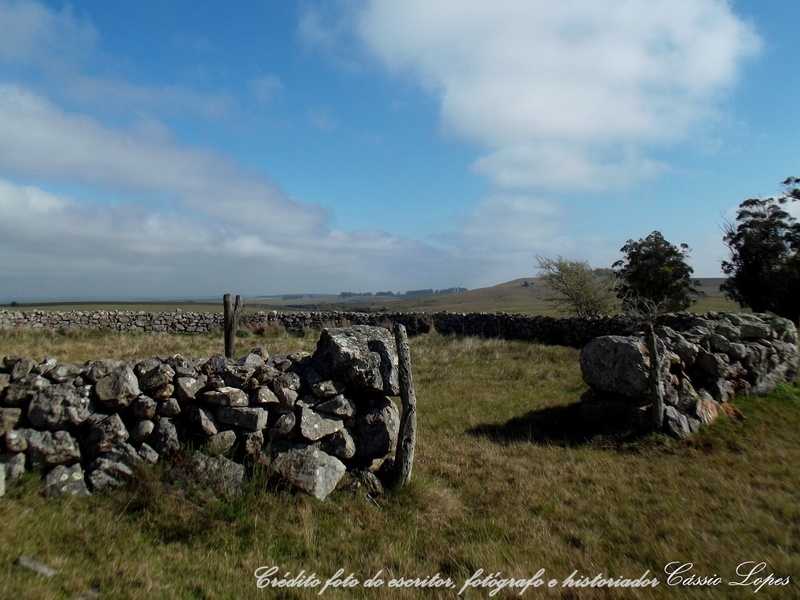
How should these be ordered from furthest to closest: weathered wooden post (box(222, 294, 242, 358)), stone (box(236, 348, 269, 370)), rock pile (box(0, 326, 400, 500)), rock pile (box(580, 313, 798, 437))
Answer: weathered wooden post (box(222, 294, 242, 358))
rock pile (box(580, 313, 798, 437))
stone (box(236, 348, 269, 370))
rock pile (box(0, 326, 400, 500))

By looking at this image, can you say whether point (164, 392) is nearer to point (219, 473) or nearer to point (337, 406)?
point (219, 473)

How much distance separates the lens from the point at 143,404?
238 inches

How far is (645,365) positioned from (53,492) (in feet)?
30.6

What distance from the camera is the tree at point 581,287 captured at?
31.8 m

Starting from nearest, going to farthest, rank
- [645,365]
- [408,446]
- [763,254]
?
1. [408,446]
2. [645,365]
3. [763,254]

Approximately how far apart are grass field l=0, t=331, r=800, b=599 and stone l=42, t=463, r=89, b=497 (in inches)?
5.0

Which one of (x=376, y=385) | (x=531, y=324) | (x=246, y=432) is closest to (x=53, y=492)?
(x=246, y=432)

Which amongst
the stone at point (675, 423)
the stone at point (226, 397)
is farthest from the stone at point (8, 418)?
the stone at point (675, 423)

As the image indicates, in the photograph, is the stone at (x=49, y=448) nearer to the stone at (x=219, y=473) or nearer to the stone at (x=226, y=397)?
the stone at (x=219, y=473)

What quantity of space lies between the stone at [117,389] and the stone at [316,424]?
1988 millimetres

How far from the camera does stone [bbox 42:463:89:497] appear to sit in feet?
17.7

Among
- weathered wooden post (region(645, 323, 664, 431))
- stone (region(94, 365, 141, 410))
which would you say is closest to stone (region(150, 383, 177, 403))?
stone (region(94, 365, 141, 410))

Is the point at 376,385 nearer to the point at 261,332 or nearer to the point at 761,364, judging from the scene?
the point at 761,364

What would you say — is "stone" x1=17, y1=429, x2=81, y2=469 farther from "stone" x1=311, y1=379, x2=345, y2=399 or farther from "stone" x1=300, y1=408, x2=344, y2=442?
"stone" x1=311, y1=379, x2=345, y2=399
